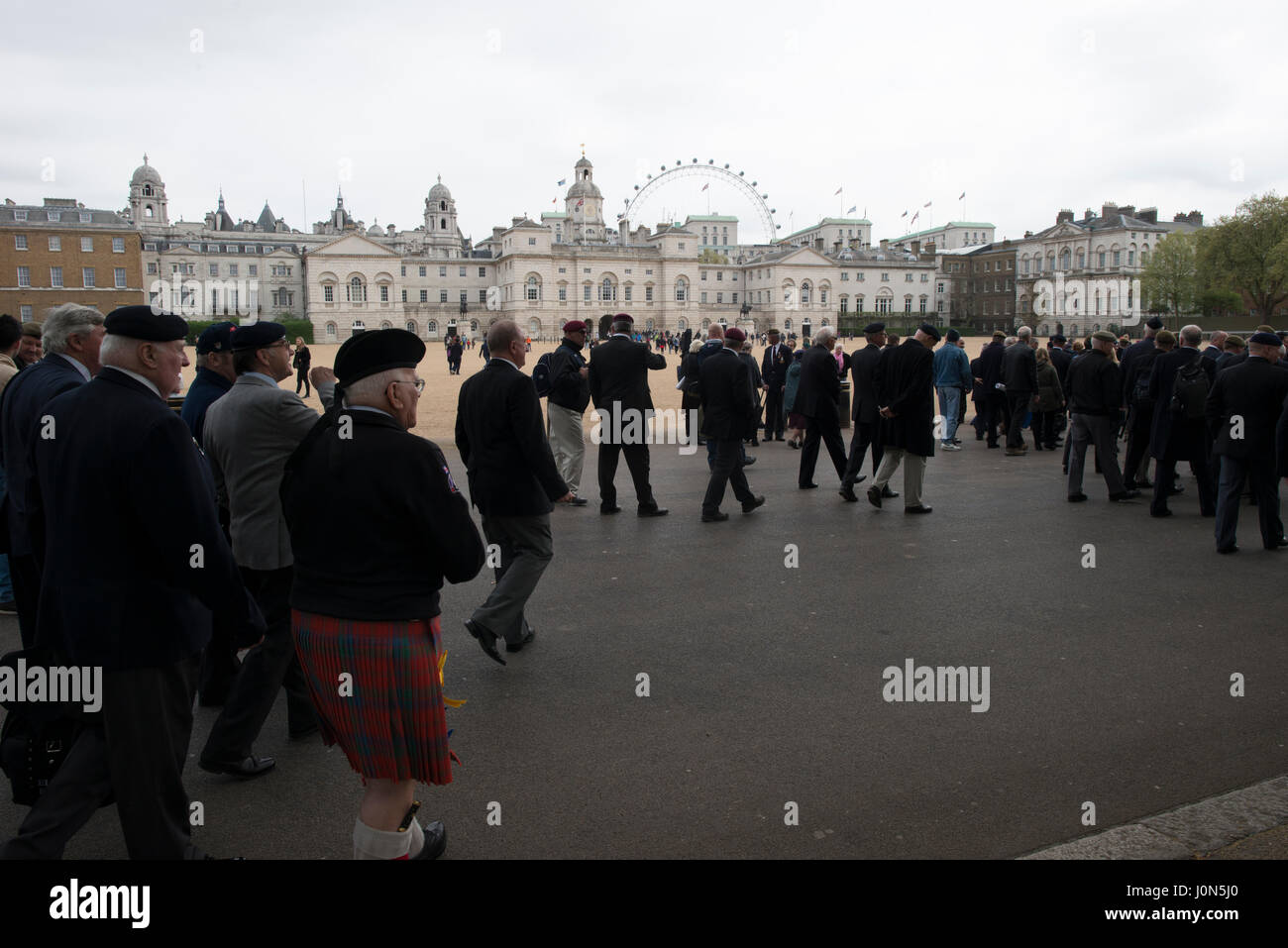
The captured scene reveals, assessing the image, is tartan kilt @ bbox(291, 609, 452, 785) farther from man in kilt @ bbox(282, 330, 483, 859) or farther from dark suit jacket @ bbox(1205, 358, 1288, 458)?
dark suit jacket @ bbox(1205, 358, 1288, 458)

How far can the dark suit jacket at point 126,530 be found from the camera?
298cm

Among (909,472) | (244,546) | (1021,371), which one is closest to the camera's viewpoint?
(244,546)

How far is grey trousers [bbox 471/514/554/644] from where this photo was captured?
5531 mm

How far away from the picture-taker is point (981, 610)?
6512 mm

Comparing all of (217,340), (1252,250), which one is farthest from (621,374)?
(1252,250)

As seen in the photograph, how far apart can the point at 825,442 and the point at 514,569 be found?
6637mm

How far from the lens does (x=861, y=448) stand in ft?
36.5

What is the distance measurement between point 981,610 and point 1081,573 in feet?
4.94

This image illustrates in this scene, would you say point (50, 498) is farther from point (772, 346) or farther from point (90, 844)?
point (772, 346)

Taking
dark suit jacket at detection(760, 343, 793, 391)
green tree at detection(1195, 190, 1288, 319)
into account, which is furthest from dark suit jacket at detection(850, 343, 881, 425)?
green tree at detection(1195, 190, 1288, 319)

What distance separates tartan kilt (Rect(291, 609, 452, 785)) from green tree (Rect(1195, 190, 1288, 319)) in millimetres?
86795

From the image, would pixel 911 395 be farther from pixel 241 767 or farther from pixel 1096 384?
pixel 241 767

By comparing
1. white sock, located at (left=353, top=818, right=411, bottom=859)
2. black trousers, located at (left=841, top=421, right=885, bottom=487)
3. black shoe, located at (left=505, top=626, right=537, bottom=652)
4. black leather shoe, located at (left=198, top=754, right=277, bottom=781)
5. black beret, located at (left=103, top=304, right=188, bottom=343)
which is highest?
black beret, located at (left=103, top=304, right=188, bottom=343)
